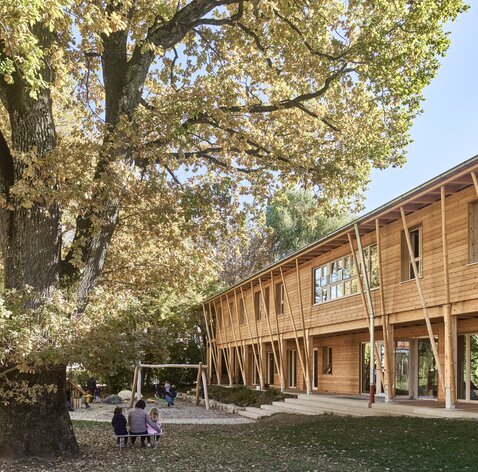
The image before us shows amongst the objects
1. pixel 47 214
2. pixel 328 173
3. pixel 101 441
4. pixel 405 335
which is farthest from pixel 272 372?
pixel 47 214

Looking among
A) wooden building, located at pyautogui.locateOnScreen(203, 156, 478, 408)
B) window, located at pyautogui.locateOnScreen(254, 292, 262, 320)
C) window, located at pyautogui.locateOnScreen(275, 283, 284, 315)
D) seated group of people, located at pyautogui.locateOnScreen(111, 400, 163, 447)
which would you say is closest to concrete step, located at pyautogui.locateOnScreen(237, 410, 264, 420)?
wooden building, located at pyautogui.locateOnScreen(203, 156, 478, 408)

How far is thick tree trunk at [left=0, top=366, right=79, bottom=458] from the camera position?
12664 millimetres

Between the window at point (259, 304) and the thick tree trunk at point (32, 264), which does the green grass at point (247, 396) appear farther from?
the thick tree trunk at point (32, 264)

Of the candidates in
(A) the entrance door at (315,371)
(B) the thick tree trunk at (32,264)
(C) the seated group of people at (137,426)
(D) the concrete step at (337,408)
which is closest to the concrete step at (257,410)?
(D) the concrete step at (337,408)

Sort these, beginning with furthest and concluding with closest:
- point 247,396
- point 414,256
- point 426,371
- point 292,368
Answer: point 292,368 < point 247,396 < point 426,371 < point 414,256

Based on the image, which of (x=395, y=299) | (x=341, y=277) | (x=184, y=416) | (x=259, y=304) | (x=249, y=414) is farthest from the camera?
(x=259, y=304)

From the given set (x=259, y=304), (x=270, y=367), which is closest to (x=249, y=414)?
(x=259, y=304)

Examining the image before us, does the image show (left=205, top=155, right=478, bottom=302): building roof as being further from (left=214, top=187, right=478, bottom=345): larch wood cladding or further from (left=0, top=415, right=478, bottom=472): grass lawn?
(left=0, top=415, right=478, bottom=472): grass lawn

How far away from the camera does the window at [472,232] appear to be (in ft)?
51.9

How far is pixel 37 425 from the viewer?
12.9 m

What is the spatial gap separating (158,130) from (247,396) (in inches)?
746

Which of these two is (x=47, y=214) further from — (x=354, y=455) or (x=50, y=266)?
(x=354, y=455)

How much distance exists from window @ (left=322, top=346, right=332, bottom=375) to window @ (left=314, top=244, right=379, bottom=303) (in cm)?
369

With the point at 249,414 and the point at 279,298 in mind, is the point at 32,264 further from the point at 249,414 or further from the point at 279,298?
the point at 279,298
